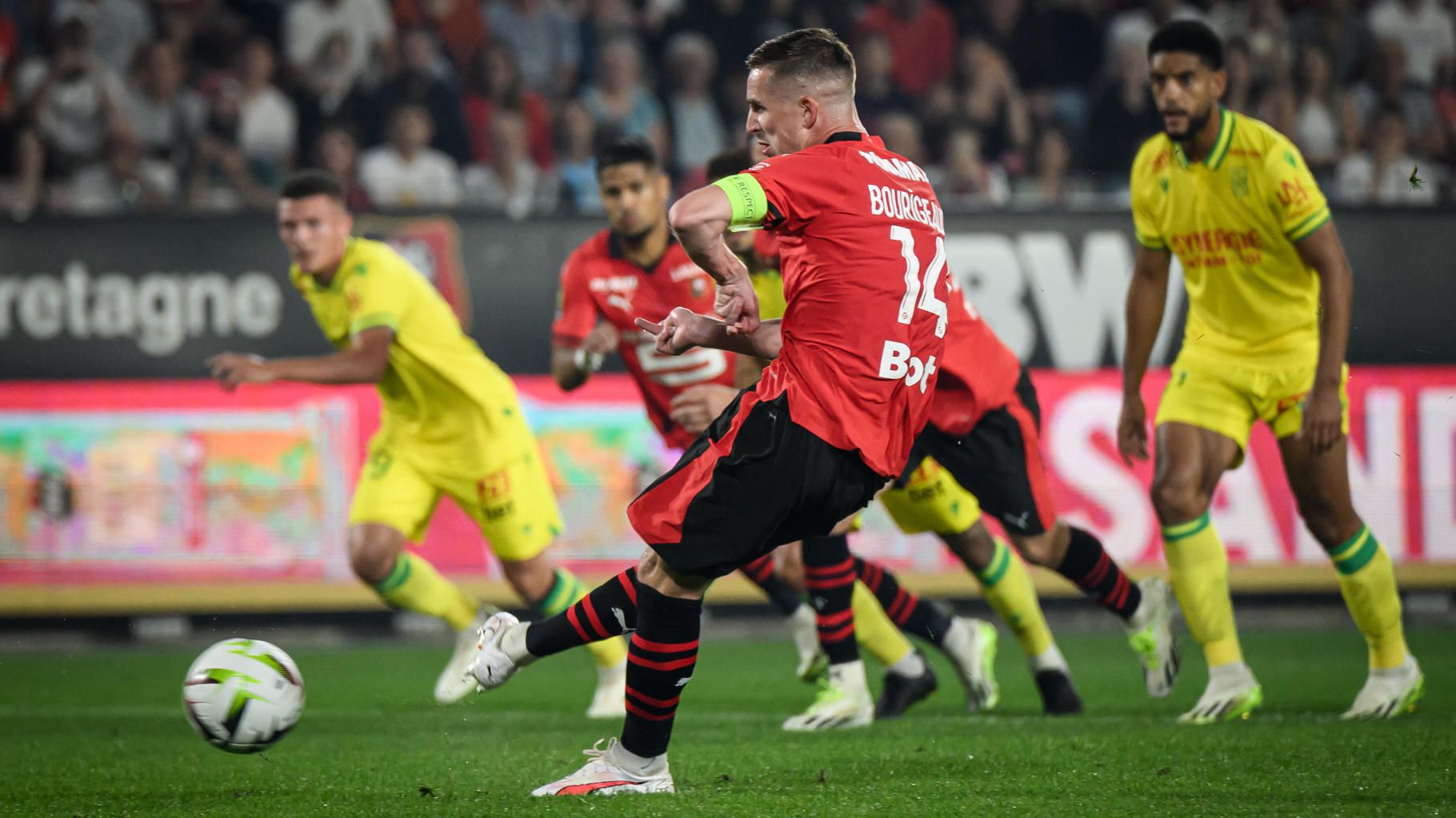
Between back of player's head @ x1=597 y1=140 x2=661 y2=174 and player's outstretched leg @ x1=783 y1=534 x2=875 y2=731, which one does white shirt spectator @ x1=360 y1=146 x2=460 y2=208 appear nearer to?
back of player's head @ x1=597 y1=140 x2=661 y2=174

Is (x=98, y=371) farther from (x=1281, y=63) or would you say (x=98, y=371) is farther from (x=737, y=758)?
(x=1281, y=63)

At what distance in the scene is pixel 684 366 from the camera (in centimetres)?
Answer: 729

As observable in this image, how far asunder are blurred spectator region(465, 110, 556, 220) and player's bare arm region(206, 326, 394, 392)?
478 centimetres

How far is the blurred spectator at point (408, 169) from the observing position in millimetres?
11656

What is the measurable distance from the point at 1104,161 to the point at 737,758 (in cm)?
788

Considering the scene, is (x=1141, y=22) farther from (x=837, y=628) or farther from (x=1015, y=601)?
(x=837, y=628)

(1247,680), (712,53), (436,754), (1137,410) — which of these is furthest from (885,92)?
(436,754)

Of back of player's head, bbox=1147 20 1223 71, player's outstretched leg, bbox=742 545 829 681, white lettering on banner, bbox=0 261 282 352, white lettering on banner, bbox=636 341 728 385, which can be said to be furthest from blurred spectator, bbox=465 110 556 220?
back of player's head, bbox=1147 20 1223 71

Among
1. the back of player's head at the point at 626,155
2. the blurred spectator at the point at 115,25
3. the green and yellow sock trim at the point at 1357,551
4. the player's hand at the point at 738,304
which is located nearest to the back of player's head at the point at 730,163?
the back of player's head at the point at 626,155

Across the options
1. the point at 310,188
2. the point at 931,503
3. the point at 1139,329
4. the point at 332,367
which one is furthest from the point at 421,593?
the point at 1139,329

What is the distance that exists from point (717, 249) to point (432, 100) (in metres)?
8.53

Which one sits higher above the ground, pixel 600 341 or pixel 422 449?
pixel 600 341

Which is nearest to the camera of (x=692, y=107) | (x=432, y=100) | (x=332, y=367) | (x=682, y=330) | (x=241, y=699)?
(x=682, y=330)

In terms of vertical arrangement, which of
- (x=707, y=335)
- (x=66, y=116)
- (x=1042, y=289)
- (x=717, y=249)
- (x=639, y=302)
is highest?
(x=717, y=249)
